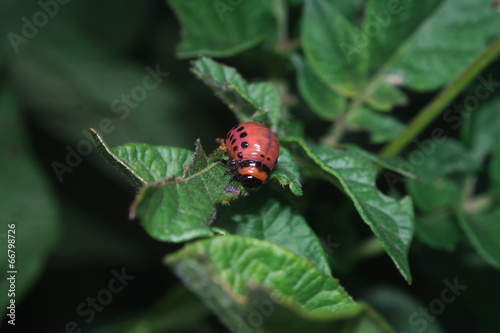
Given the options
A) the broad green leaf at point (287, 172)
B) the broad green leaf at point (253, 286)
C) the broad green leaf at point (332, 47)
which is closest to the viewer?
the broad green leaf at point (253, 286)

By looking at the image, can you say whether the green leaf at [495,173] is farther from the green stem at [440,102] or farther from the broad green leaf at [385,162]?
the broad green leaf at [385,162]

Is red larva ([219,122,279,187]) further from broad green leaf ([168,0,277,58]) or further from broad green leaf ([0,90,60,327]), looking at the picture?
broad green leaf ([0,90,60,327])

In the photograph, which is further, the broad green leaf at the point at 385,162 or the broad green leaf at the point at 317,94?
the broad green leaf at the point at 317,94

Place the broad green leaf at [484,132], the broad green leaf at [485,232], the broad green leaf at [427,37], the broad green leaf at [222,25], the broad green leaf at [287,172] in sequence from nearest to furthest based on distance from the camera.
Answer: the broad green leaf at [287,172], the broad green leaf at [485,232], the broad green leaf at [222,25], the broad green leaf at [427,37], the broad green leaf at [484,132]

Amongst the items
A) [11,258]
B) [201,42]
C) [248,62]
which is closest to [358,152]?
[201,42]

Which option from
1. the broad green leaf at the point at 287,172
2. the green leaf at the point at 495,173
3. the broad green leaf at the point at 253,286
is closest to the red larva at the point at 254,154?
the broad green leaf at the point at 287,172

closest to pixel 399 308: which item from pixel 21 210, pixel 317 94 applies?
pixel 317 94
